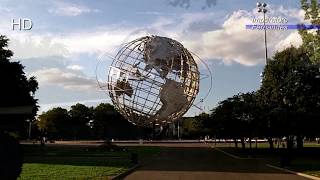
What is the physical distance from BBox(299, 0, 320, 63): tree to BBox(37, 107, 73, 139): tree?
13394cm

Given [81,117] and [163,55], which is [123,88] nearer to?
[163,55]

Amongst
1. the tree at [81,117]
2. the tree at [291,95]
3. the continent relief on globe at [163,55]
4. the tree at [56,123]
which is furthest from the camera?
the tree at [81,117]

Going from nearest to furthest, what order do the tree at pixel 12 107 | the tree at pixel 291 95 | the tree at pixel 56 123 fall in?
the tree at pixel 12 107 → the tree at pixel 291 95 → the tree at pixel 56 123

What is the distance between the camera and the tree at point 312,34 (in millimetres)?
21256

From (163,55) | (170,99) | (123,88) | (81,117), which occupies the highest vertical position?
(81,117)

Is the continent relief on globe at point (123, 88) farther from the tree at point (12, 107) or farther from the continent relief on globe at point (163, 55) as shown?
the tree at point (12, 107)

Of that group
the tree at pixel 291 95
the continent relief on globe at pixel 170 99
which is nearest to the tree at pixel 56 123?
the tree at pixel 291 95

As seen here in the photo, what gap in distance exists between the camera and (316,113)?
4775 cm

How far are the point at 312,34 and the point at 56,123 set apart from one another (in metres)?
140

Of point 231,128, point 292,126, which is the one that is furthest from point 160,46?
point 231,128

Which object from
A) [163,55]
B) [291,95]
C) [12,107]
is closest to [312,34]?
[163,55]

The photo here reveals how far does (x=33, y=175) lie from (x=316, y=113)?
1206 inches

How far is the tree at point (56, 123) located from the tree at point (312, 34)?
134m

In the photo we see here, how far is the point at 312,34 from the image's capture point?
2162 cm
